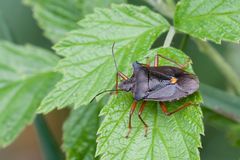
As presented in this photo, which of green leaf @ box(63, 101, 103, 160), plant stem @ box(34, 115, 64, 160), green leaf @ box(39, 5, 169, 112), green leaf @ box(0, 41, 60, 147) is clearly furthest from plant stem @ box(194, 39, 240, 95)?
plant stem @ box(34, 115, 64, 160)

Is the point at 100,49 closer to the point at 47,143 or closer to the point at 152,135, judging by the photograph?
the point at 152,135

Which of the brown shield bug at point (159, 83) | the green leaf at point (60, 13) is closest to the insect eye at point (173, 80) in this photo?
the brown shield bug at point (159, 83)

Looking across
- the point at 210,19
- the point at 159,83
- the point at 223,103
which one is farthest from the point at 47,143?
the point at 210,19

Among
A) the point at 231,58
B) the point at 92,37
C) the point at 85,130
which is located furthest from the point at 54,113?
the point at 92,37

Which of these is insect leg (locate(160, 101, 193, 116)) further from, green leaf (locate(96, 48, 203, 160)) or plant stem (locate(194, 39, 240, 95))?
plant stem (locate(194, 39, 240, 95))

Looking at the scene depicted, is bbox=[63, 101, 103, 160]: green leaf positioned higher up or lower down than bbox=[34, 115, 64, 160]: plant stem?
higher up

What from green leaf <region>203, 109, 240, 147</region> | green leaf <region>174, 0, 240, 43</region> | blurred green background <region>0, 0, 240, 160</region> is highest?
green leaf <region>174, 0, 240, 43</region>

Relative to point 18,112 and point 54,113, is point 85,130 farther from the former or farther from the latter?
point 54,113
